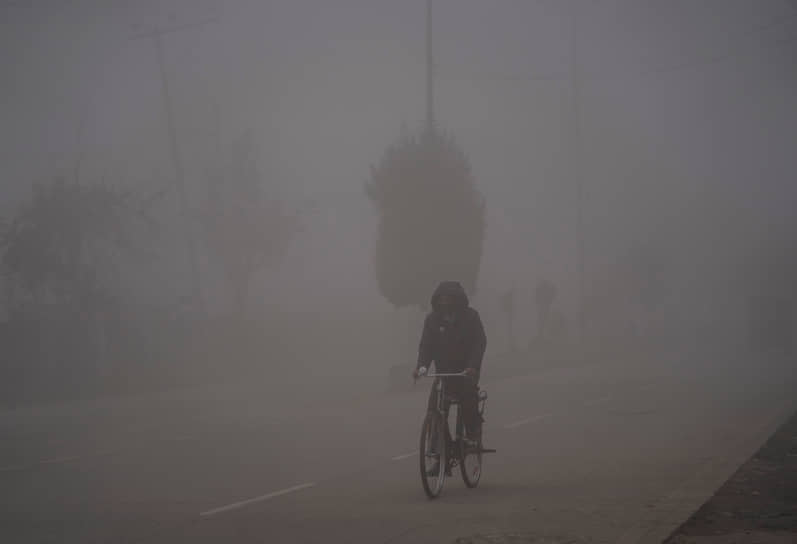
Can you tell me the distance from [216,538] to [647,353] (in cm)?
3770

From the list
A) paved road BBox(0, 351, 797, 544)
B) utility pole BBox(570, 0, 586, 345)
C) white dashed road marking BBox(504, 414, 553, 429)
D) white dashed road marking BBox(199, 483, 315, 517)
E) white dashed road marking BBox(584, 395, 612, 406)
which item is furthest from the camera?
utility pole BBox(570, 0, 586, 345)

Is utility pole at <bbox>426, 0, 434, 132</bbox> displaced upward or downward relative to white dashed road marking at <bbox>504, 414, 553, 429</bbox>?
upward

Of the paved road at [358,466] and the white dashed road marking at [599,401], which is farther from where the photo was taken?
the white dashed road marking at [599,401]

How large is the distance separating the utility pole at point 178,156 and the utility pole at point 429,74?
1031cm

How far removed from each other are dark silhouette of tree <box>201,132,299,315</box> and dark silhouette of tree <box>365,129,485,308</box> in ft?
42.4

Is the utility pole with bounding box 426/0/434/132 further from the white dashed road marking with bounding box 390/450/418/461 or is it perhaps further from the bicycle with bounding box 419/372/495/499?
the bicycle with bounding box 419/372/495/499

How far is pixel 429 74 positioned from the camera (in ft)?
103

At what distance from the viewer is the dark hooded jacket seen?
918cm

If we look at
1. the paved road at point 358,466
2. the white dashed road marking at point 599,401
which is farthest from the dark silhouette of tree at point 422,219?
the white dashed road marking at point 599,401

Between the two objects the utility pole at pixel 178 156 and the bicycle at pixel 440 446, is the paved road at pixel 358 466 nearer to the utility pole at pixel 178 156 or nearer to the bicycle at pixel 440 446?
the bicycle at pixel 440 446

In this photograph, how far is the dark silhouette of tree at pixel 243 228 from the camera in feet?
138

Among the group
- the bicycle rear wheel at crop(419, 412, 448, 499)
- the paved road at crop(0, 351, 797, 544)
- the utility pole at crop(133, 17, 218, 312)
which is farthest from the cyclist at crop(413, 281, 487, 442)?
the utility pole at crop(133, 17, 218, 312)

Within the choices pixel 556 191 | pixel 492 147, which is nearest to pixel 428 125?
pixel 556 191

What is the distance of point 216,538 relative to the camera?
7.50 meters
